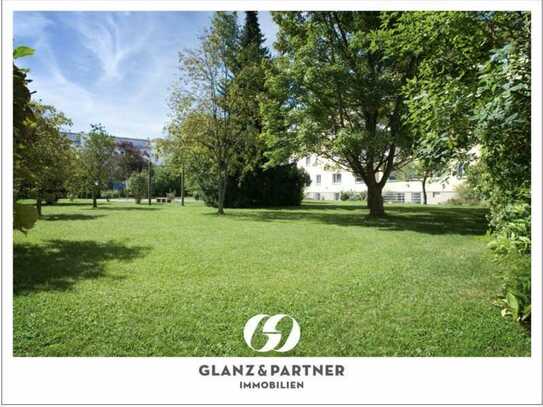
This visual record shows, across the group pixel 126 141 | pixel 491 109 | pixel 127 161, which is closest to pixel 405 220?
pixel 127 161

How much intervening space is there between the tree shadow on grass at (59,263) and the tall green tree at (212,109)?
20.4 ft

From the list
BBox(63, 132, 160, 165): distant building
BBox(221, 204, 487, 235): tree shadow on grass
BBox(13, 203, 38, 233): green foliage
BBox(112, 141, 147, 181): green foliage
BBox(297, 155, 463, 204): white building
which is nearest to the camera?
BBox(13, 203, 38, 233): green foliage

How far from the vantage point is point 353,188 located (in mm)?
22031

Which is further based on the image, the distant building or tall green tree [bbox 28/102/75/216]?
the distant building

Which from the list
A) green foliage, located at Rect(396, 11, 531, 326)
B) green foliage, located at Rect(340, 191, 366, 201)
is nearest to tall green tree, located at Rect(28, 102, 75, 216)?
green foliage, located at Rect(396, 11, 531, 326)

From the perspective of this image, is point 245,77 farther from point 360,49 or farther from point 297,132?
point 360,49

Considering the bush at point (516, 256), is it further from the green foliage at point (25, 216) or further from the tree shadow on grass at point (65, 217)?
the tree shadow on grass at point (65, 217)

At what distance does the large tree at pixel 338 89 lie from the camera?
6801 mm

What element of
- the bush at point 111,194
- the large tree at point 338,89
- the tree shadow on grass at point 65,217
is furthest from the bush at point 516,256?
the bush at point 111,194

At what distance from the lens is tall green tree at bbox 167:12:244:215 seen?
9524 mm

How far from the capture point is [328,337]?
80.0 inches

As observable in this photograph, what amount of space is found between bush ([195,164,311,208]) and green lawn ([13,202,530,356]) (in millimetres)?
11906

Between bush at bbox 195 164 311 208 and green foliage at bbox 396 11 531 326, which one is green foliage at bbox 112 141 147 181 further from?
bush at bbox 195 164 311 208
